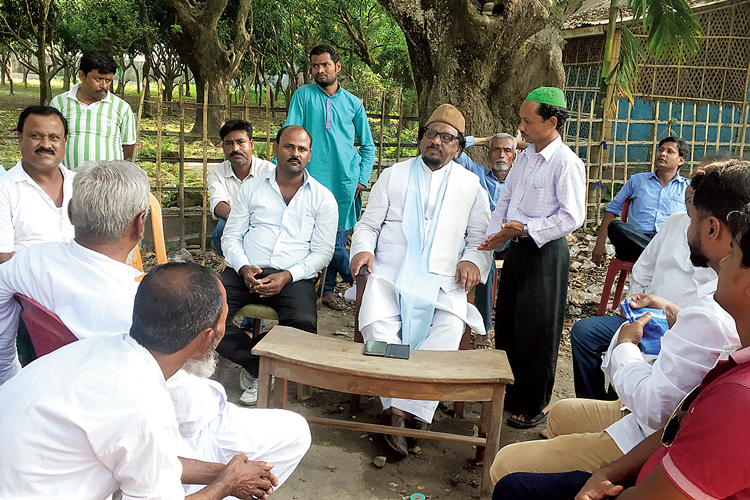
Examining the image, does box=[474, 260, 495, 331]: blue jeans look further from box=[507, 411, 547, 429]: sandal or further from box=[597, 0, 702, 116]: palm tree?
box=[597, 0, 702, 116]: palm tree

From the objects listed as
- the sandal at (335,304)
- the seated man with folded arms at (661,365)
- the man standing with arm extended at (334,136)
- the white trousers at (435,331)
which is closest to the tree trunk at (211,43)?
the man standing with arm extended at (334,136)

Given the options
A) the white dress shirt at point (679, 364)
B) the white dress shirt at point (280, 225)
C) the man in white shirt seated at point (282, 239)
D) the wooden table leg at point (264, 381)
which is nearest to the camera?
the white dress shirt at point (679, 364)

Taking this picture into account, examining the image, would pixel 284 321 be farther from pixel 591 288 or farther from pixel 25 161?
pixel 591 288

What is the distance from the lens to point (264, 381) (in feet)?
10.6

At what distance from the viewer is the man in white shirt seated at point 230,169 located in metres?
5.26

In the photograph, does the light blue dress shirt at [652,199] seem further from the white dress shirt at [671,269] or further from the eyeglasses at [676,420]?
the eyeglasses at [676,420]

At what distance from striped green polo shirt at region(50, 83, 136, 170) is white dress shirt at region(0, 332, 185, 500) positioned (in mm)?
3802

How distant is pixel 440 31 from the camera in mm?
6926

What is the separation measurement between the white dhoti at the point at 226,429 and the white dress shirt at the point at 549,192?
1.98 meters

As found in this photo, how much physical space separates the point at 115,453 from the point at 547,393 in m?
3.02

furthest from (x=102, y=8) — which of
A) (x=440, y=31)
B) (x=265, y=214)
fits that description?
(x=265, y=214)

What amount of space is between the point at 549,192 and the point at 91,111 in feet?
12.3

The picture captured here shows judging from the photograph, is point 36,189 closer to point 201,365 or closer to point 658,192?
point 201,365

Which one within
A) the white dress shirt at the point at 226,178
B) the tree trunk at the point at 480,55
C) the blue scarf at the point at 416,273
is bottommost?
the blue scarf at the point at 416,273
